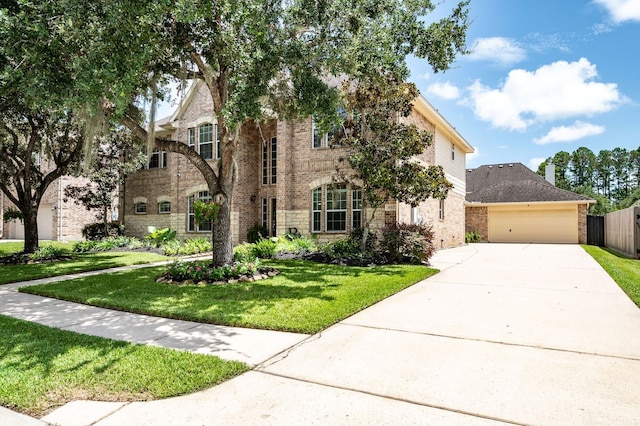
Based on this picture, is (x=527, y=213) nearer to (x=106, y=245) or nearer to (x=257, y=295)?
(x=257, y=295)

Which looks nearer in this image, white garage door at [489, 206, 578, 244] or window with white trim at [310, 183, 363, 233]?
window with white trim at [310, 183, 363, 233]

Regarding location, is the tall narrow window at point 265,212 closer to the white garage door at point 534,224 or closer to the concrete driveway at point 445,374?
the concrete driveway at point 445,374

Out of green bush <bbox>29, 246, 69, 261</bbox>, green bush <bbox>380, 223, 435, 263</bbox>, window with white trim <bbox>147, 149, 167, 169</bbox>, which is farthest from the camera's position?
window with white trim <bbox>147, 149, 167, 169</bbox>

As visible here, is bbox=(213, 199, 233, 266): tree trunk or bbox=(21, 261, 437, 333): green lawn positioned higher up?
bbox=(213, 199, 233, 266): tree trunk

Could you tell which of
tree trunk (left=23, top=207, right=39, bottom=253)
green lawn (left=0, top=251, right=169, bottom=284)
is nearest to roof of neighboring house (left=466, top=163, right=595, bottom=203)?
green lawn (left=0, top=251, right=169, bottom=284)

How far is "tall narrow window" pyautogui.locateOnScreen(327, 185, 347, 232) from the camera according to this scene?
593 inches

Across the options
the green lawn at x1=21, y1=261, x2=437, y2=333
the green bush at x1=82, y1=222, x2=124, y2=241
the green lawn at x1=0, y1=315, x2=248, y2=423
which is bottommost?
the green lawn at x1=21, y1=261, x2=437, y2=333

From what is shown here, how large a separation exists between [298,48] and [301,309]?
5.11 m

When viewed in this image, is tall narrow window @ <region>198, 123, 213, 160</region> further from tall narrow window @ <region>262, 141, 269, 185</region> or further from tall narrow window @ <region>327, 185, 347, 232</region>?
tall narrow window @ <region>327, 185, 347, 232</region>

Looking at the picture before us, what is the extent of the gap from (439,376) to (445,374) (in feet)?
0.27

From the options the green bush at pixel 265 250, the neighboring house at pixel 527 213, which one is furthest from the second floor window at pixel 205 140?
the neighboring house at pixel 527 213

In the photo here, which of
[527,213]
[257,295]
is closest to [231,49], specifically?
[257,295]

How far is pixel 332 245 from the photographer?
44.3 ft

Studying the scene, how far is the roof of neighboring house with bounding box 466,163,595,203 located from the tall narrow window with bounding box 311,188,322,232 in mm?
14240
